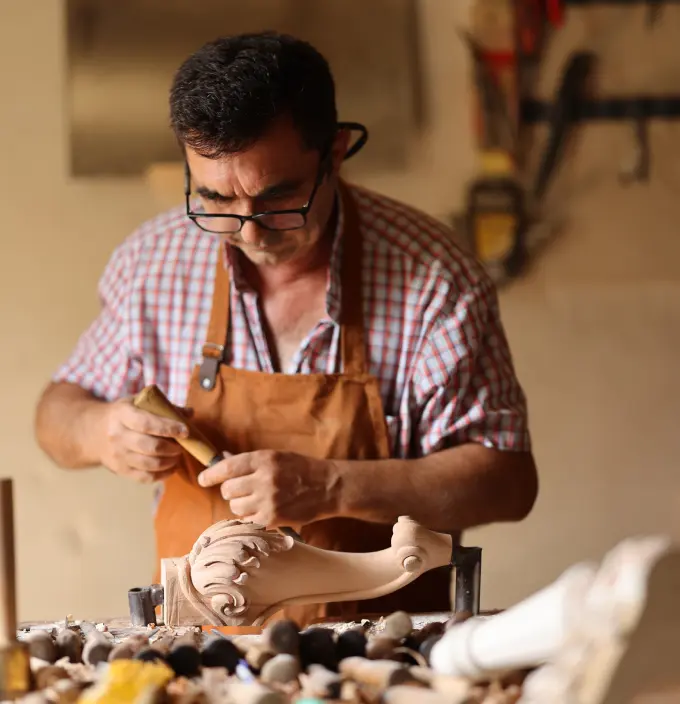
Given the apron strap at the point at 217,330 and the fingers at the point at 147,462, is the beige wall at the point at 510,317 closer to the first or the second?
the apron strap at the point at 217,330

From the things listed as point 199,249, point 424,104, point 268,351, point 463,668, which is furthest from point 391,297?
point 424,104

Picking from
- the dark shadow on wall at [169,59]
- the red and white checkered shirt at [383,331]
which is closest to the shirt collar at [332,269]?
the red and white checkered shirt at [383,331]

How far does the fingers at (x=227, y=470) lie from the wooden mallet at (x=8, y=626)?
0.51m

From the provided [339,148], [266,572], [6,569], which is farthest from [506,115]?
[6,569]

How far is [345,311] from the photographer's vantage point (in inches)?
76.2

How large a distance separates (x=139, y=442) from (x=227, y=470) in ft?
0.63

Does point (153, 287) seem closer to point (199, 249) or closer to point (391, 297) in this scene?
point (199, 249)

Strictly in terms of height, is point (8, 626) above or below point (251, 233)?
below

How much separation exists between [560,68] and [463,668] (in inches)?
91.0

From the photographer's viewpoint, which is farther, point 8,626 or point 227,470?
point 227,470

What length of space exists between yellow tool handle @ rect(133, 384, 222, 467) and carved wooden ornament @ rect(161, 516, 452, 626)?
0.29 metres

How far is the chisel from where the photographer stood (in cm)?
171

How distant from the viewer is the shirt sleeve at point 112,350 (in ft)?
6.64

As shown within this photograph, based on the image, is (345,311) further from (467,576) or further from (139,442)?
(467,576)
